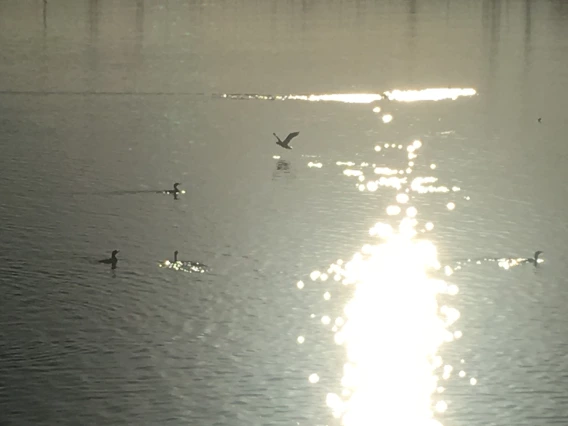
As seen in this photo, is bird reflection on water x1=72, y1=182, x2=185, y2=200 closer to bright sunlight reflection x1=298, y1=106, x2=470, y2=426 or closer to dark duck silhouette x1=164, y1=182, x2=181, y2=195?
dark duck silhouette x1=164, y1=182, x2=181, y2=195

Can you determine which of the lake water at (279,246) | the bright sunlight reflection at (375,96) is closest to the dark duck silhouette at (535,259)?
the lake water at (279,246)

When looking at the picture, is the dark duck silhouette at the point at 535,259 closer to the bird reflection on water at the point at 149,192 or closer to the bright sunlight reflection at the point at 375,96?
the bird reflection on water at the point at 149,192

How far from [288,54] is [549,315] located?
2823 centimetres

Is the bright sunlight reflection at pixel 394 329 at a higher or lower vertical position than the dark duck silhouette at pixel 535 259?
lower

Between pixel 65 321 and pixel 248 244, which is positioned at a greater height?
pixel 248 244

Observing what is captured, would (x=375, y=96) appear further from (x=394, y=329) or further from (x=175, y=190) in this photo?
(x=394, y=329)

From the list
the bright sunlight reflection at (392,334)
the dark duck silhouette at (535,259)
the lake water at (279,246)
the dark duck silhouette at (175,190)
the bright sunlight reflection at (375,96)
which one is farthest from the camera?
the bright sunlight reflection at (375,96)

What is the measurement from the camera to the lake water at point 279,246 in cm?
1180

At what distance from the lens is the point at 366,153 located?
2414 cm

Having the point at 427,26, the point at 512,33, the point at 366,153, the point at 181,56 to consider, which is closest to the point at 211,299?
the point at 366,153

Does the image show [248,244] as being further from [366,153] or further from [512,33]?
[512,33]

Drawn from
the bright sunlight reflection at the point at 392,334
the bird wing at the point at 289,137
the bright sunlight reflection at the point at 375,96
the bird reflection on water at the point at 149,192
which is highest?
the bright sunlight reflection at the point at 375,96

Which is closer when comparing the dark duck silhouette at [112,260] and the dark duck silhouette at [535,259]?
the dark duck silhouette at [112,260]

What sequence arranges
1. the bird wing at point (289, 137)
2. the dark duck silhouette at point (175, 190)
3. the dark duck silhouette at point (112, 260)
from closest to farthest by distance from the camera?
the dark duck silhouette at point (112, 260)
the dark duck silhouette at point (175, 190)
the bird wing at point (289, 137)
